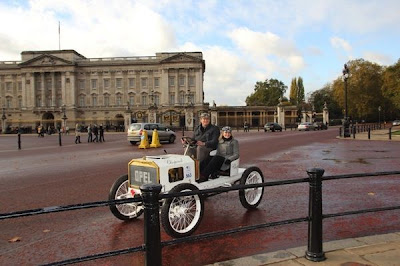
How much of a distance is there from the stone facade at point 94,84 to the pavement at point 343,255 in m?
89.2

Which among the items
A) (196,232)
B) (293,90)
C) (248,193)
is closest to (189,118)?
(248,193)

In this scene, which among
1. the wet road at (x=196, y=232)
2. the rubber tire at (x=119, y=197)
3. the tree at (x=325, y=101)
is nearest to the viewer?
the wet road at (x=196, y=232)

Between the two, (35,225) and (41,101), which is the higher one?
(41,101)

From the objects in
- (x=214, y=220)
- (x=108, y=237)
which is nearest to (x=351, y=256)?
(x=214, y=220)

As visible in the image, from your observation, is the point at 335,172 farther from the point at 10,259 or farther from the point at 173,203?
the point at 10,259

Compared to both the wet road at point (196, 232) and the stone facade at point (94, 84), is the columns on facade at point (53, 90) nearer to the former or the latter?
the stone facade at point (94, 84)

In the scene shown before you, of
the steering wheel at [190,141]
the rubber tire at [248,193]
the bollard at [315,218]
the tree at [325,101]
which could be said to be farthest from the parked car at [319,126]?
the bollard at [315,218]

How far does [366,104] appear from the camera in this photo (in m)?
74.2

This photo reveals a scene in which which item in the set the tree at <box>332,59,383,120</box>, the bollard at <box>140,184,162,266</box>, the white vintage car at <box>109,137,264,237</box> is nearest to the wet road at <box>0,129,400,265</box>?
the white vintage car at <box>109,137,264,237</box>

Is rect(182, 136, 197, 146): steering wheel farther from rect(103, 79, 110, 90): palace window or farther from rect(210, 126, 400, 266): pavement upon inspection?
rect(103, 79, 110, 90): palace window

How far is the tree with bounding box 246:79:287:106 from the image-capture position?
384ft

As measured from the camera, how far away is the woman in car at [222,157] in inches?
253

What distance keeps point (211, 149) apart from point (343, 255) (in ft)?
10.4

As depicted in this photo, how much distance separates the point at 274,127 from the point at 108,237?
48.3 m
